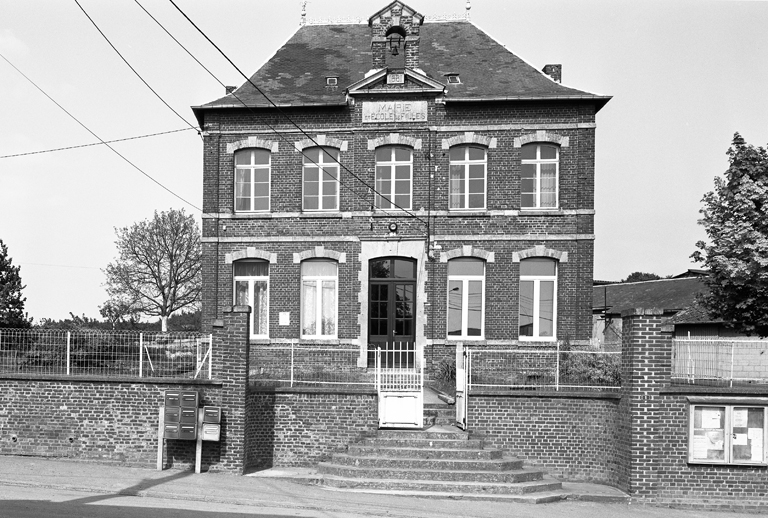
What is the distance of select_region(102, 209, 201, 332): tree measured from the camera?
4862 centimetres

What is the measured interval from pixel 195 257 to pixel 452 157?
104 ft

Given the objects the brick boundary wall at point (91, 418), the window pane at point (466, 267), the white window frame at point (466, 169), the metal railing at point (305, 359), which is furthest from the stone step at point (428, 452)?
the white window frame at point (466, 169)

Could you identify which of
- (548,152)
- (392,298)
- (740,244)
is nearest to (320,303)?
(392,298)

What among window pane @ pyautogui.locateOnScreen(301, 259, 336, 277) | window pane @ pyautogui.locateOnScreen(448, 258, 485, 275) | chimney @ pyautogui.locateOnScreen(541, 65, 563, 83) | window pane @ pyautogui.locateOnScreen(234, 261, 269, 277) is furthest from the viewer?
chimney @ pyautogui.locateOnScreen(541, 65, 563, 83)

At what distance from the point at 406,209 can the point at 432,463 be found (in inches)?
342

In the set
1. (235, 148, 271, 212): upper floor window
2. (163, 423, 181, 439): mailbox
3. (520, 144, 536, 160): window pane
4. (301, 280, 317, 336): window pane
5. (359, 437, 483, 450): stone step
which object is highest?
(520, 144, 536, 160): window pane

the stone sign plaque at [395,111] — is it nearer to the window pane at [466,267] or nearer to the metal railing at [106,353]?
the window pane at [466,267]

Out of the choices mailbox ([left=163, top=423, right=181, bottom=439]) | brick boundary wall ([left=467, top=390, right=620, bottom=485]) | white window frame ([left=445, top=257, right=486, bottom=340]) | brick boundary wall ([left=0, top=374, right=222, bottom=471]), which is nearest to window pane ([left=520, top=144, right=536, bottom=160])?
white window frame ([left=445, top=257, right=486, bottom=340])

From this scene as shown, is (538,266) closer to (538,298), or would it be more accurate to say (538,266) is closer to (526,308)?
(538,298)

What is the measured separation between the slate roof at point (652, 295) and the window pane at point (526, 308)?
63.6 ft

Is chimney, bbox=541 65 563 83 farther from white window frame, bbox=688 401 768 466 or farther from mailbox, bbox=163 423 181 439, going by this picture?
mailbox, bbox=163 423 181 439

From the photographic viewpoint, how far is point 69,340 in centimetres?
1426

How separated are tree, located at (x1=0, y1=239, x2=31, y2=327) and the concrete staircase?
12433mm

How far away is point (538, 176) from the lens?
20297 mm
